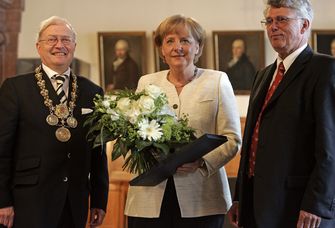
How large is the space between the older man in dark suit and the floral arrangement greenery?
34 cm

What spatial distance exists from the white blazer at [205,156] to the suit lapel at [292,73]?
0.40 m

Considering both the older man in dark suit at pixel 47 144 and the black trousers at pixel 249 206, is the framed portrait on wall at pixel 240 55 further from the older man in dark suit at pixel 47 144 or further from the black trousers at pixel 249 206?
the black trousers at pixel 249 206

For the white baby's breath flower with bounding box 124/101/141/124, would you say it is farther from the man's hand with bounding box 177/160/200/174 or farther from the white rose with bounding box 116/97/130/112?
the man's hand with bounding box 177/160/200/174

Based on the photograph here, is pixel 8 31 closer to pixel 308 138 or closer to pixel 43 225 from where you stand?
pixel 43 225

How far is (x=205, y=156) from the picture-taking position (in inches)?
93.1

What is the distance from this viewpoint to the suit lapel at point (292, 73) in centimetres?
209

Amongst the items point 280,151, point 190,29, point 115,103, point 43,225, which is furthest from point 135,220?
point 190,29

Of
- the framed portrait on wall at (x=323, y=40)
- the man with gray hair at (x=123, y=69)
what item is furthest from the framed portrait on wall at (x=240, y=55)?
the man with gray hair at (x=123, y=69)

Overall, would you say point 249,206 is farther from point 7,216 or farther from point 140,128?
point 7,216

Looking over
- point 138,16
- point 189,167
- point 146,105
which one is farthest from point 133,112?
point 138,16

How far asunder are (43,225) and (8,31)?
482 cm

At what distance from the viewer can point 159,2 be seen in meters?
6.74

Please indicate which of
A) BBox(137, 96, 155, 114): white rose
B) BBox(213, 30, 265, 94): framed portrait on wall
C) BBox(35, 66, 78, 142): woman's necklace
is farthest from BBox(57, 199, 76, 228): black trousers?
BBox(213, 30, 265, 94): framed portrait on wall

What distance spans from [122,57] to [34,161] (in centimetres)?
432
